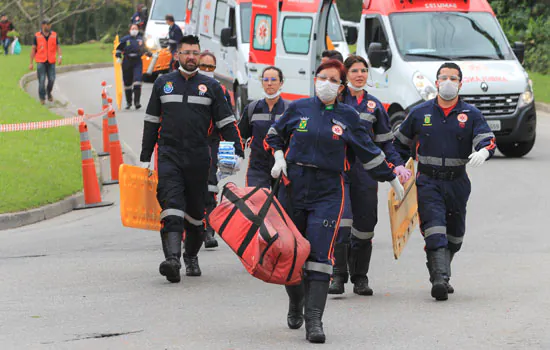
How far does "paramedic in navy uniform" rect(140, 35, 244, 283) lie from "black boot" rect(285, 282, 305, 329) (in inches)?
78.9

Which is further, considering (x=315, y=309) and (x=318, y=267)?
(x=318, y=267)

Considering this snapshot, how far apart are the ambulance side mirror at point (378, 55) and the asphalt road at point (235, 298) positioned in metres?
4.57

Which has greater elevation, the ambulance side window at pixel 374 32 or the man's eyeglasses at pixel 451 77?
the man's eyeglasses at pixel 451 77

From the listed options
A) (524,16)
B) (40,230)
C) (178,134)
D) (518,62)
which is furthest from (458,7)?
(524,16)

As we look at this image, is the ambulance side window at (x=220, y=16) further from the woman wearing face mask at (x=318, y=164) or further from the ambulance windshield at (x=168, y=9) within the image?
the woman wearing face mask at (x=318, y=164)

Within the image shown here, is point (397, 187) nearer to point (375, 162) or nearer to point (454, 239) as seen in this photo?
point (375, 162)

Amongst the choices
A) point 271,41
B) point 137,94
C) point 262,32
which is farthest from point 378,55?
point 137,94

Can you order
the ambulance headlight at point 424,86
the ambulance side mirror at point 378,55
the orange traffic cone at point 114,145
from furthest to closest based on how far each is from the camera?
the ambulance side mirror at point 378,55 < the ambulance headlight at point 424,86 < the orange traffic cone at point 114,145

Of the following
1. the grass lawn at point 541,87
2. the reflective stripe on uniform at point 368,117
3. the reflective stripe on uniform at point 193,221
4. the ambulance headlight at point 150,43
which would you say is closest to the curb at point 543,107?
the grass lawn at point 541,87

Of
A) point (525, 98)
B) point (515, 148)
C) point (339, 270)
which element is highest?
point (525, 98)

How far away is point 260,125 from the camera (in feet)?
35.3

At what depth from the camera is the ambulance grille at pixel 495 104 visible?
1834 cm

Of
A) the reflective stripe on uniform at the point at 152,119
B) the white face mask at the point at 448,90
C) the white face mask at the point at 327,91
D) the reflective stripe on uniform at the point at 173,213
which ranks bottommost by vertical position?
the reflective stripe on uniform at the point at 173,213

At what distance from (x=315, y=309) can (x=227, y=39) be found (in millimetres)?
15639
